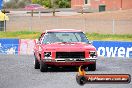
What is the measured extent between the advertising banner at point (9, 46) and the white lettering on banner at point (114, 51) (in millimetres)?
4933

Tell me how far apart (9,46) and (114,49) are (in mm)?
6134

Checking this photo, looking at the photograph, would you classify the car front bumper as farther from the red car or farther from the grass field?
the grass field

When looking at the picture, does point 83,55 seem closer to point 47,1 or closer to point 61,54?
point 61,54

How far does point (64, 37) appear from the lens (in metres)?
17.7

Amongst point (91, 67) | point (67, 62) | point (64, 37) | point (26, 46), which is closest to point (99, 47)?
point (26, 46)

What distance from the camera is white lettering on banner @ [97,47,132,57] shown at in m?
26.5

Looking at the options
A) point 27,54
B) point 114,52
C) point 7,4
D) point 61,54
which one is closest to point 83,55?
point 61,54

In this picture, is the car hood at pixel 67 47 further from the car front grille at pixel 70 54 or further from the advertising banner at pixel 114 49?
the advertising banner at pixel 114 49

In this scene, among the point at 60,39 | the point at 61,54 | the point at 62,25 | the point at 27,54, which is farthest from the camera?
the point at 62,25

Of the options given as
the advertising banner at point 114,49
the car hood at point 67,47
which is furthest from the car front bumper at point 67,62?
the advertising banner at point 114,49

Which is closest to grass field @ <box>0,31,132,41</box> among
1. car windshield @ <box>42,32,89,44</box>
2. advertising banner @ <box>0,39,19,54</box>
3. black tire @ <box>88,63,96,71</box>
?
advertising banner @ <box>0,39,19,54</box>

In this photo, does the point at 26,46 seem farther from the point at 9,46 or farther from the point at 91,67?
the point at 91,67

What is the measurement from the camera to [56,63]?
53.9ft

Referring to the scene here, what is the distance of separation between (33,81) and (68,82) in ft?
3.35
